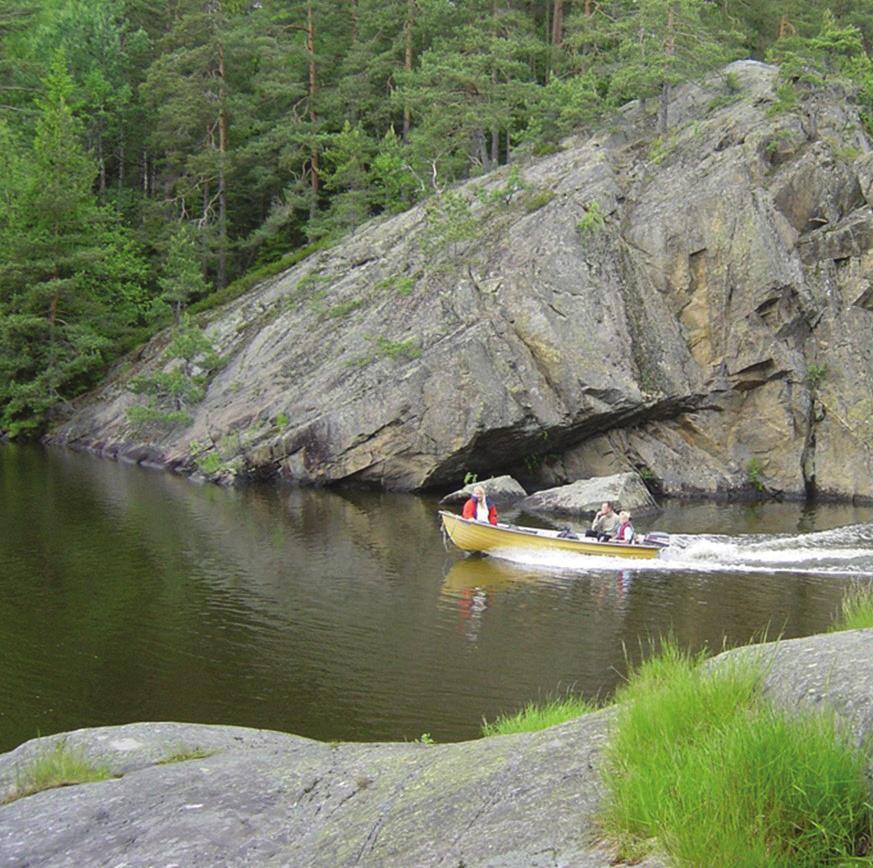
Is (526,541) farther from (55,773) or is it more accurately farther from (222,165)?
(222,165)

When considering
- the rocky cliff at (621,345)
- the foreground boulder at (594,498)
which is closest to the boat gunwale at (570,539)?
the foreground boulder at (594,498)

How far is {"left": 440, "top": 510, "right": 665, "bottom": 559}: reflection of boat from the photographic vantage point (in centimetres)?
2712

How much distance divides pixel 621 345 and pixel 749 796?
37506 millimetres

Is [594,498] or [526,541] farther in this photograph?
[594,498]

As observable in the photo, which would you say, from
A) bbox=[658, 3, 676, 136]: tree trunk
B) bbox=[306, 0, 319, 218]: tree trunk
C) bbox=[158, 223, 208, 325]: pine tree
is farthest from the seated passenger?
bbox=[306, 0, 319, 218]: tree trunk

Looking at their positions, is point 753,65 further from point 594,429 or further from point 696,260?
point 594,429

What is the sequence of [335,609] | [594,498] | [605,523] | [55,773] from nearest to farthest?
[55,773] → [335,609] → [605,523] → [594,498]

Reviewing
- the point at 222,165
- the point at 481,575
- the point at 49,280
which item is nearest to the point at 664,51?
the point at 222,165

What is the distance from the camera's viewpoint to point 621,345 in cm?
4075

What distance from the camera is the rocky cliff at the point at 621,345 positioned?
1575 inches

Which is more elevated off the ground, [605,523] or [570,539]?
[605,523]

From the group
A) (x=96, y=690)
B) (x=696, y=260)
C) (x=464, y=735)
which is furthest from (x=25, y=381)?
(x=464, y=735)

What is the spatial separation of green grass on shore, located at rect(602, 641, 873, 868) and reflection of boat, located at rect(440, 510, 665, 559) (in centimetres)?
2224

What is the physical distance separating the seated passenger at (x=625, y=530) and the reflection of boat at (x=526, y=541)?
429 mm
